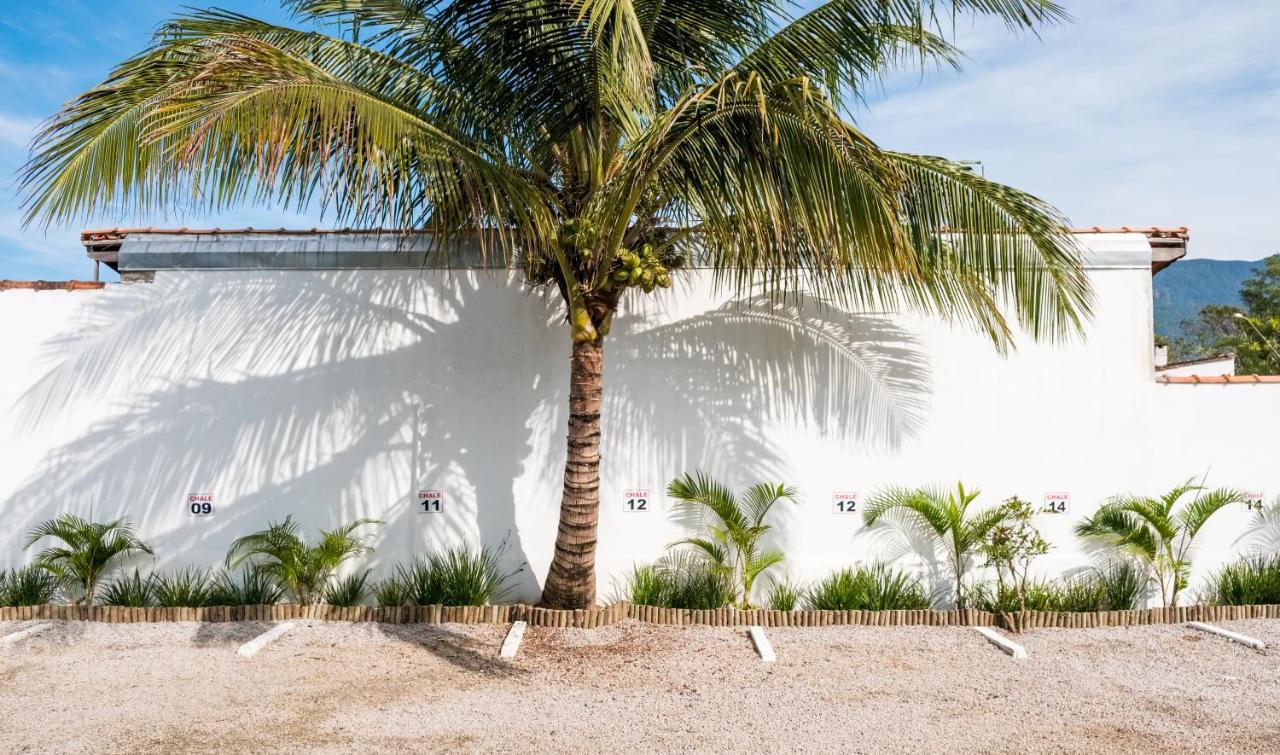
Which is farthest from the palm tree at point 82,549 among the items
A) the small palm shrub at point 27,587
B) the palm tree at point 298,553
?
the palm tree at point 298,553

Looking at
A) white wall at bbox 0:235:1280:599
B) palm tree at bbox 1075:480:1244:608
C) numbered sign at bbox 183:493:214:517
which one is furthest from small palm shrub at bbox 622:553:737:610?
numbered sign at bbox 183:493:214:517

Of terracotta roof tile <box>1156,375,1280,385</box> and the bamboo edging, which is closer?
the bamboo edging

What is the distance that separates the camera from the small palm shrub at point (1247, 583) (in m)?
7.88

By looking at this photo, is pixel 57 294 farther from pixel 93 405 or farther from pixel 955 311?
pixel 955 311

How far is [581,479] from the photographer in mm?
7191

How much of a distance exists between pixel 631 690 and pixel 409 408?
3.57 m

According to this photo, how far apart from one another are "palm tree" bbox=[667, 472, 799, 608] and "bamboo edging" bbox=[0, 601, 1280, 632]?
411 mm

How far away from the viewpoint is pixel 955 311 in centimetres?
805

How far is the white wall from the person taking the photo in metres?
8.09

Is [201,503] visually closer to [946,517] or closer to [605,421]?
[605,421]

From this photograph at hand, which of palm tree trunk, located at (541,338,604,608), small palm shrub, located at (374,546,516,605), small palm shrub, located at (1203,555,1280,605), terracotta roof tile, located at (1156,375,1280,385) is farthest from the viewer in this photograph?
terracotta roof tile, located at (1156,375,1280,385)

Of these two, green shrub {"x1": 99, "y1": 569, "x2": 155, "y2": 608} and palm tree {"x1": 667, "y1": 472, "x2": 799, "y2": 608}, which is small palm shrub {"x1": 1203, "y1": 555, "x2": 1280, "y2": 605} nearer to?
palm tree {"x1": 667, "y1": 472, "x2": 799, "y2": 608}

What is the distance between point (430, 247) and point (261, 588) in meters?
3.48

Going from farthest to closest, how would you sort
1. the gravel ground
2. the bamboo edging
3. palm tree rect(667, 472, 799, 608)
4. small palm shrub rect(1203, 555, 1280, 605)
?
small palm shrub rect(1203, 555, 1280, 605) → palm tree rect(667, 472, 799, 608) → the bamboo edging → the gravel ground
